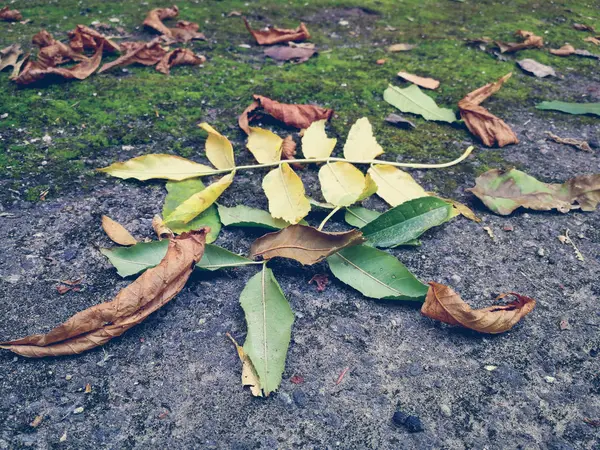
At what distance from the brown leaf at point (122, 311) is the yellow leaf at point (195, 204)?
0.51 feet

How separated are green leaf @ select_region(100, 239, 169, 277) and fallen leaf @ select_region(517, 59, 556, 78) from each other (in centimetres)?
188

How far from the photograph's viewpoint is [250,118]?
75.4 inches

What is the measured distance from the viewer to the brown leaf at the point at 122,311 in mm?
1104

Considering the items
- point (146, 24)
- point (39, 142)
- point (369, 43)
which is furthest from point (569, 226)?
point (146, 24)

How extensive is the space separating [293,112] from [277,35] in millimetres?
878

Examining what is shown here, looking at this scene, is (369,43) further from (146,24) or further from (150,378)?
(150,378)

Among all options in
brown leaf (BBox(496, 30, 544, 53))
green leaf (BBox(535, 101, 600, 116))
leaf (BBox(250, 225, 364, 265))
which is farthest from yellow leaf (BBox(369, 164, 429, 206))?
brown leaf (BBox(496, 30, 544, 53))

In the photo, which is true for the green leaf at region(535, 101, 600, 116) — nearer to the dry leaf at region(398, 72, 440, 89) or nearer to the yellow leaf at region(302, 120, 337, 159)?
the dry leaf at region(398, 72, 440, 89)

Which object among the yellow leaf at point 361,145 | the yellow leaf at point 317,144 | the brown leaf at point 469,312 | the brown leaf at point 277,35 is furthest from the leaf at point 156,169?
the brown leaf at point 277,35

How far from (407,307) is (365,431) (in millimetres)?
349

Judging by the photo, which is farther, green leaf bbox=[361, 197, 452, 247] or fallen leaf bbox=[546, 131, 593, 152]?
fallen leaf bbox=[546, 131, 593, 152]

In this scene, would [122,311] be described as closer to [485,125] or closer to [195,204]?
[195,204]

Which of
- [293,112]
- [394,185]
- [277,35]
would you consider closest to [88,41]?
[277,35]

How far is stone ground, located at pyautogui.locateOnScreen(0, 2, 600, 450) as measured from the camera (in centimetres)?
101
